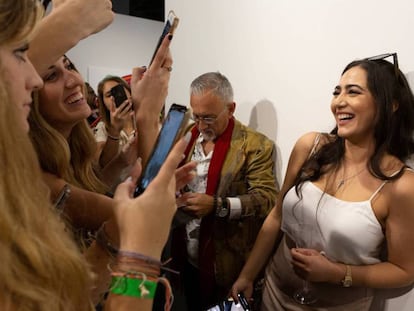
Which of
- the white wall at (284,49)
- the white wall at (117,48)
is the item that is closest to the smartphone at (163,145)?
the white wall at (284,49)

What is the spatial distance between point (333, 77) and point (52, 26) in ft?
3.59

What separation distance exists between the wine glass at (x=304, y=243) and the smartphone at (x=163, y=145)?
0.79 m

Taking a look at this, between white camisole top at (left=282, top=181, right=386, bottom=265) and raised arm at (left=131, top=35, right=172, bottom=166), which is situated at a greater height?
raised arm at (left=131, top=35, right=172, bottom=166)

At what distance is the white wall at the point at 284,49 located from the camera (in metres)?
1.46

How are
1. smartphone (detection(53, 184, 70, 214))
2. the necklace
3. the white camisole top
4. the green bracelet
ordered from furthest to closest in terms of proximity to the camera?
1. the necklace
2. the white camisole top
3. smartphone (detection(53, 184, 70, 214))
4. the green bracelet

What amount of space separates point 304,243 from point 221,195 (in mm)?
473

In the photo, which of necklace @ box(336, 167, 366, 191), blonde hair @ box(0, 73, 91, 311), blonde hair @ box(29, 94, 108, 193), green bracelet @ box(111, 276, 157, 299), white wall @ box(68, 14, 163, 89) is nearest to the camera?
blonde hair @ box(0, 73, 91, 311)

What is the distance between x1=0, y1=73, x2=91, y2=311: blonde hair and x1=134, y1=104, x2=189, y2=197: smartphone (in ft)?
0.66

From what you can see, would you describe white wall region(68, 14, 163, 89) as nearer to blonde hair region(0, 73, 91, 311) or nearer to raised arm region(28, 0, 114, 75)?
raised arm region(28, 0, 114, 75)

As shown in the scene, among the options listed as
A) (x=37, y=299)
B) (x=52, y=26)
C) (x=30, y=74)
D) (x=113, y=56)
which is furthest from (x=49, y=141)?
(x=113, y=56)

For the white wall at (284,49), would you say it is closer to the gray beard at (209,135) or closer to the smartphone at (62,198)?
the gray beard at (209,135)

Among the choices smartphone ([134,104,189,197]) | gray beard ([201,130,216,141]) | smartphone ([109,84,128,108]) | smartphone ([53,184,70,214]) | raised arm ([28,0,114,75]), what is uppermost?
raised arm ([28,0,114,75])

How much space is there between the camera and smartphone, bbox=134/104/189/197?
76 cm

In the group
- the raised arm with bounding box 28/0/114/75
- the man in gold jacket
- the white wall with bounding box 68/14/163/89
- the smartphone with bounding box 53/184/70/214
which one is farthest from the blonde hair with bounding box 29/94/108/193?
the white wall with bounding box 68/14/163/89
